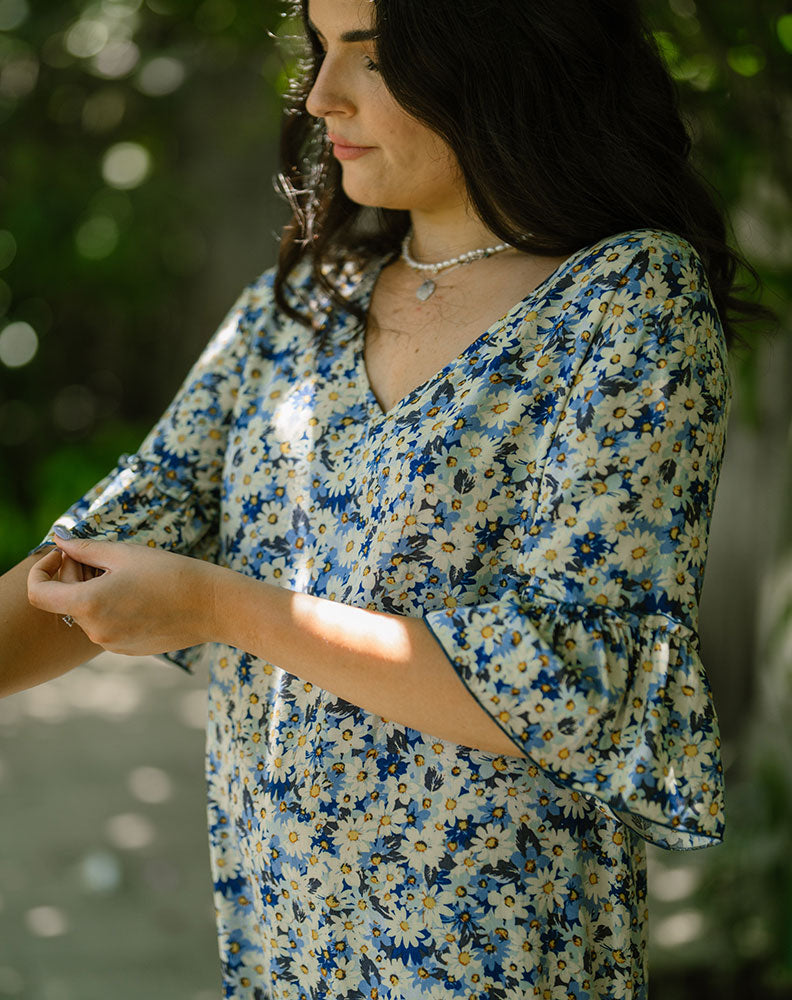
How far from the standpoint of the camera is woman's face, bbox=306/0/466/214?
1.37m

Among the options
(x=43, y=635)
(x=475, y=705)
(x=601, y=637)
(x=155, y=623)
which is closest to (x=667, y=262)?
(x=601, y=637)

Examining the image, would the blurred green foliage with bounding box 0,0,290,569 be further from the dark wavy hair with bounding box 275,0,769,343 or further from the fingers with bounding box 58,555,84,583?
the fingers with bounding box 58,555,84,583

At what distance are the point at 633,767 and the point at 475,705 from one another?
168mm

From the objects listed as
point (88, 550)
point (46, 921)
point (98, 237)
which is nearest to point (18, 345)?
point (98, 237)

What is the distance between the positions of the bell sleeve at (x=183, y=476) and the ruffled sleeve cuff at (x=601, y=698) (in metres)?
0.51

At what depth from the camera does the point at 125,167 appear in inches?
224

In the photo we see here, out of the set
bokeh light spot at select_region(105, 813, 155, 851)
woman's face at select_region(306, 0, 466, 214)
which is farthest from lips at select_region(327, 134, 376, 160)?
bokeh light spot at select_region(105, 813, 155, 851)

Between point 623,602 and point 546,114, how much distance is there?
0.63m

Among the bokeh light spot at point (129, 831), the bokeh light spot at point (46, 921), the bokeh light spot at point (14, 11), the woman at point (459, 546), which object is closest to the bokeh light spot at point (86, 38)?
the bokeh light spot at point (14, 11)

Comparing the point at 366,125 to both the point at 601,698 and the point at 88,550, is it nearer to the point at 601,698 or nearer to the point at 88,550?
the point at 88,550

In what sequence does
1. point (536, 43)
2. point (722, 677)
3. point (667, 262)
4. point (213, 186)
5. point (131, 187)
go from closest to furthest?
point (667, 262) < point (536, 43) < point (722, 677) < point (131, 187) < point (213, 186)

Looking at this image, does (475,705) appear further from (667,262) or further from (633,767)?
(667,262)

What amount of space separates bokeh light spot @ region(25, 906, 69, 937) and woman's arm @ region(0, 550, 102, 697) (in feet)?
6.54

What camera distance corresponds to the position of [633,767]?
1.08 meters
